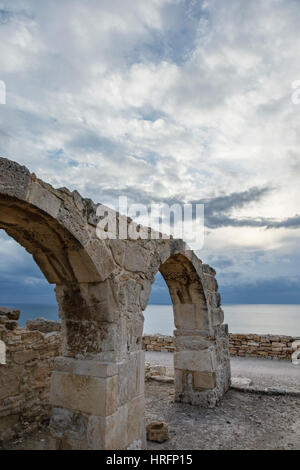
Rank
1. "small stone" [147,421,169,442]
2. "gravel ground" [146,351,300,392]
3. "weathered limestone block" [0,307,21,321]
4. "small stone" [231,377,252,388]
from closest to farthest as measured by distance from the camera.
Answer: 1. "small stone" [147,421,169,442]
2. "weathered limestone block" [0,307,21,321]
3. "small stone" [231,377,252,388]
4. "gravel ground" [146,351,300,392]

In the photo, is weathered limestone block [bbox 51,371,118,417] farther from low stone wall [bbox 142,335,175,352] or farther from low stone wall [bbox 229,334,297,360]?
low stone wall [bbox 142,335,175,352]

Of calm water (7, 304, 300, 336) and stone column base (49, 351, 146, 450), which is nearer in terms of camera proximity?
stone column base (49, 351, 146, 450)

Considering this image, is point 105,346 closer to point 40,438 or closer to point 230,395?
point 40,438

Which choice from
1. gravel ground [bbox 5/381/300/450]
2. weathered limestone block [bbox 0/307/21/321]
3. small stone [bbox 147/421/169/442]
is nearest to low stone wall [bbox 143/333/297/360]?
gravel ground [bbox 5/381/300/450]

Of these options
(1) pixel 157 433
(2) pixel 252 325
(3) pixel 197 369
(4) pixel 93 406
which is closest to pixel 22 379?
(1) pixel 157 433

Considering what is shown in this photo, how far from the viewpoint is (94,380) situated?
316 centimetres

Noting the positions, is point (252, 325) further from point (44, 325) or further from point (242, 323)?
point (44, 325)

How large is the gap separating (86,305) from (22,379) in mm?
2443

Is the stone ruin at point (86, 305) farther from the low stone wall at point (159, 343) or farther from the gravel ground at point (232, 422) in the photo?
the low stone wall at point (159, 343)

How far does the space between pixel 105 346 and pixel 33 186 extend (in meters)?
1.78

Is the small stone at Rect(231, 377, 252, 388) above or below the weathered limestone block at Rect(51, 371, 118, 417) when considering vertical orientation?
below

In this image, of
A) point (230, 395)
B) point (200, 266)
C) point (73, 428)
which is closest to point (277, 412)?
point (230, 395)

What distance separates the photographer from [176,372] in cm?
604

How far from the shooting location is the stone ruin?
2.84 meters
